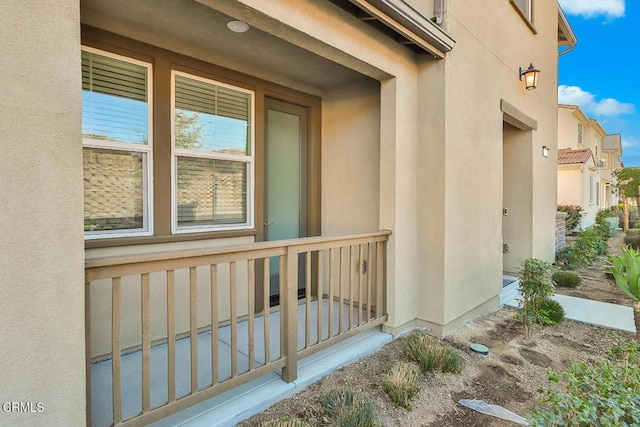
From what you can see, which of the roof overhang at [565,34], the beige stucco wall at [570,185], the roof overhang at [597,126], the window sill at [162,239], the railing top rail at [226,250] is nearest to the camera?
the railing top rail at [226,250]

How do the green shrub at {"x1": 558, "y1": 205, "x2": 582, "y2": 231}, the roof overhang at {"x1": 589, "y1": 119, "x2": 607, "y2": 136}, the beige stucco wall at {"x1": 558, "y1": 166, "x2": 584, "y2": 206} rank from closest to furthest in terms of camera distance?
the green shrub at {"x1": 558, "y1": 205, "x2": 582, "y2": 231} < the beige stucco wall at {"x1": 558, "y1": 166, "x2": 584, "y2": 206} < the roof overhang at {"x1": 589, "y1": 119, "x2": 607, "y2": 136}

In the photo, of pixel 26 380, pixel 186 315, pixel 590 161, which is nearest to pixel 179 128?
pixel 186 315

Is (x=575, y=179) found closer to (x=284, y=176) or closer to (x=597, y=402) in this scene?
(x=284, y=176)

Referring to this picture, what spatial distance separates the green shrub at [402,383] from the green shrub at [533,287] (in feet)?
6.53

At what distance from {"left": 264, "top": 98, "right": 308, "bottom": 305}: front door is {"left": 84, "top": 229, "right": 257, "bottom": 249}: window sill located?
548 millimetres

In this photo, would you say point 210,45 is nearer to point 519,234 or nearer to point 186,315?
point 186,315

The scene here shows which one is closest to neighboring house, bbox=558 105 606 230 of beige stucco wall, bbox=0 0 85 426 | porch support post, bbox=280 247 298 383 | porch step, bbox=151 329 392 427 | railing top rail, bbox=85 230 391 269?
railing top rail, bbox=85 230 391 269

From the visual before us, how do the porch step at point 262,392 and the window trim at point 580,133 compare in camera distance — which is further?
the window trim at point 580,133

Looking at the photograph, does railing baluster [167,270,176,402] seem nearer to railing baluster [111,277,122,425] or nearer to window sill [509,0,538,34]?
railing baluster [111,277,122,425]

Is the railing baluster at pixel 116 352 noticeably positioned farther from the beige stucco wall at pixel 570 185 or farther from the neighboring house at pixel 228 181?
the beige stucco wall at pixel 570 185

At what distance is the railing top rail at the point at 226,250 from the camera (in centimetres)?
184

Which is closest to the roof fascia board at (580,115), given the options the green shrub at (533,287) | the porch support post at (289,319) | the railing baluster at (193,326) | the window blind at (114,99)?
the green shrub at (533,287)

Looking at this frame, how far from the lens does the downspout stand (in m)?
3.80

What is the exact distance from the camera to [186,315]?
3410 millimetres
